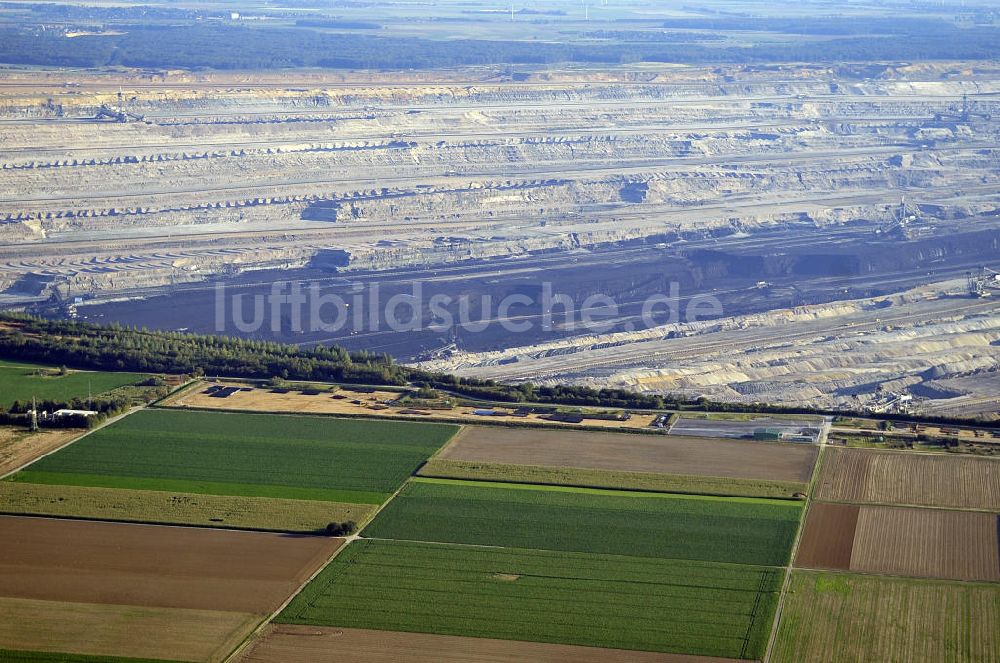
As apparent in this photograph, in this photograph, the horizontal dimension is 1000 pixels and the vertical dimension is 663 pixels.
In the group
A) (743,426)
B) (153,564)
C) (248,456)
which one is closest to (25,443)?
(248,456)

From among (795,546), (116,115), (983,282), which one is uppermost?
(116,115)

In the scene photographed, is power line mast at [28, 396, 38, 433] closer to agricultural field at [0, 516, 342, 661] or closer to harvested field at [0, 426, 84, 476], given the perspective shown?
harvested field at [0, 426, 84, 476]

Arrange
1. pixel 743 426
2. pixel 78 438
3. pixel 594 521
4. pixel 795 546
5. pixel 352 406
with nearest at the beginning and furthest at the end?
pixel 795 546 → pixel 594 521 → pixel 78 438 → pixel 743 426 → pixel 352 406

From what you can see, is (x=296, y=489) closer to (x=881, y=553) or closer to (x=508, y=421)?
(x=508, y=421)

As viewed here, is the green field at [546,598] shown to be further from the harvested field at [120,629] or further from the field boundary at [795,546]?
the harvested field at [120,629]

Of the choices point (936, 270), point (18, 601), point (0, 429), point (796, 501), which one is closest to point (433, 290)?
point (936, 270)

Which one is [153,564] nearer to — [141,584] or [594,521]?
[141,584]
